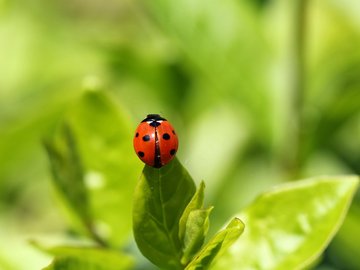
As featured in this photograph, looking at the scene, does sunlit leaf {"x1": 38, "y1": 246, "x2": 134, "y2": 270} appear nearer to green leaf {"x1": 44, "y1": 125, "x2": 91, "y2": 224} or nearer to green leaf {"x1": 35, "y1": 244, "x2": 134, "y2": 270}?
green leaf {"x1": 35, "y1": 244, "x2": 134, "y2": 270}

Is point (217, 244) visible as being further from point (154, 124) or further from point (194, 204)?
point (154, 124)

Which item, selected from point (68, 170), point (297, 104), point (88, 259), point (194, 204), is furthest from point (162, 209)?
point (297, 104)

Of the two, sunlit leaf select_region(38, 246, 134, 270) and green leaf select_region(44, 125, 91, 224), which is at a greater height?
green leaf select_region(44, 125, 91, 224)

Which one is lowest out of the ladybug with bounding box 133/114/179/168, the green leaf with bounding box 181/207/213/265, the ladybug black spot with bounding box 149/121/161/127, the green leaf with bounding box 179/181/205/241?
the green leaf with bounding box 181/207/213/265

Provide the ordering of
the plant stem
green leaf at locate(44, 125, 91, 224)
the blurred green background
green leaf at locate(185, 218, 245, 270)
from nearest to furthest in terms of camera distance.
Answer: green leaf at locate(185, 218, 245, 270)
green leaf at locate(44, 125, 91, 224)
the plant stem
the blurred green background

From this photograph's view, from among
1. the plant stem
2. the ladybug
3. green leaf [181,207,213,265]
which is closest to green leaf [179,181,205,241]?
green leaf [181,207,213,265]

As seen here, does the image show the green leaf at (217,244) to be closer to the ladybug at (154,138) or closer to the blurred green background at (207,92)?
the ladybug at (154,138)

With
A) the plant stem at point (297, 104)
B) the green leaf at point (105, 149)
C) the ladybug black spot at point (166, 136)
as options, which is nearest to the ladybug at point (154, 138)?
the ladybug black spot at point (166, 136)

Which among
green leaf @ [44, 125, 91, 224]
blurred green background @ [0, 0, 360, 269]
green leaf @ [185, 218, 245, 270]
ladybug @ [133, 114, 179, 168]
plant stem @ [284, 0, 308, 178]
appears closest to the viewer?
A: green leaf @ [185, 218, 245, 270]
